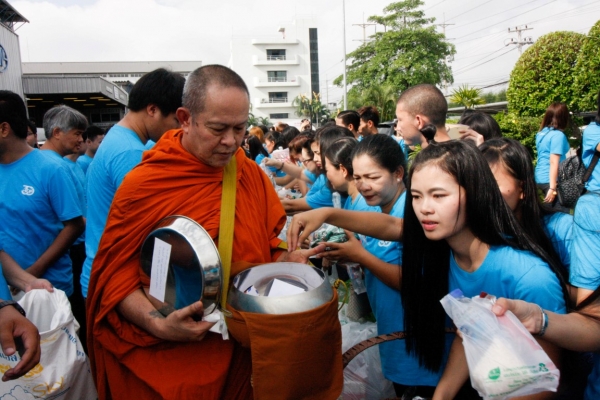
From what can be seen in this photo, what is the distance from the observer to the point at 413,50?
136 ft

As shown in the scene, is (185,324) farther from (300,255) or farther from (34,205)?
(34,205)

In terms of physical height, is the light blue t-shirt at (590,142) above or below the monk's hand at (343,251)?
above

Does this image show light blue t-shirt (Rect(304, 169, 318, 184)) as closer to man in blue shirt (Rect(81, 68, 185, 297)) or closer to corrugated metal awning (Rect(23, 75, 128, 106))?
man in blue shirt (Rect(81, 68, 185, 297))

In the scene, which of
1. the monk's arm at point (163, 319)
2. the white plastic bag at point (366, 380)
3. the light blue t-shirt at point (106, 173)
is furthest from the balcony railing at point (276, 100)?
the monk's arm at point (163, 319)

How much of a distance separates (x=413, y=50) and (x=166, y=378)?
43.6 metres

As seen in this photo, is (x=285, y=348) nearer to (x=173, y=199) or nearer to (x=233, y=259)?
(x=233, y=259)

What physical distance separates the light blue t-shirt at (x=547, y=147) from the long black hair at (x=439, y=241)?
15.5 feet

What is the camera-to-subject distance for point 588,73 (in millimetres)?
8320

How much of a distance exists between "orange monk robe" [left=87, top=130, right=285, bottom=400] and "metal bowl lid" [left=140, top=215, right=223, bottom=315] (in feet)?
0.39

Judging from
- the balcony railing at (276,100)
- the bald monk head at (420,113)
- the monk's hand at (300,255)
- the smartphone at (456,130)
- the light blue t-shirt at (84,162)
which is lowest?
the monk's hand at (300,255)

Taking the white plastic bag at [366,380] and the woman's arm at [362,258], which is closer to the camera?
the woman's arm at [362,258]

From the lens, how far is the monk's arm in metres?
1.52

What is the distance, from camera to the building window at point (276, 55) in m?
68.9

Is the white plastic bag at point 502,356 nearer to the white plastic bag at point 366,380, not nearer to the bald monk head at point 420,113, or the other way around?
the white plastic bag at point 366,380
